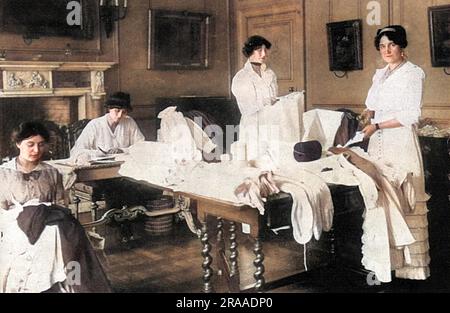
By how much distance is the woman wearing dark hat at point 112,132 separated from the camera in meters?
3.20

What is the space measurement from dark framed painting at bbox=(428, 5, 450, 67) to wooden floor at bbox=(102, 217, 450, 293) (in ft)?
4.43

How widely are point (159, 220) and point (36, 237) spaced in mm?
1401

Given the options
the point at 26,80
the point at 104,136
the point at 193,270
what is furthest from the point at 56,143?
the point at 193,270

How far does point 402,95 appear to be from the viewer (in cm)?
249

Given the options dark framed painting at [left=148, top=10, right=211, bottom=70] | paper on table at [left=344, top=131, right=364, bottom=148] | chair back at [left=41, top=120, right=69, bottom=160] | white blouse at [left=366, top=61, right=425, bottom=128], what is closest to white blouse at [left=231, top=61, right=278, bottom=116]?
paper on table at [left=344, top=131, right=364, bottom=148]

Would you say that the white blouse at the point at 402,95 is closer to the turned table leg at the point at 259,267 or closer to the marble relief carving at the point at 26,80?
the turned table leg at the point at 259,267

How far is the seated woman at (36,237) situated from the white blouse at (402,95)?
1.50 metres

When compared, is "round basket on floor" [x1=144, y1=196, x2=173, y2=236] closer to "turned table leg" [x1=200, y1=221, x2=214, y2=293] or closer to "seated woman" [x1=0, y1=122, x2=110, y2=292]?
"turned table leg" [x1=200, y1=221, x2=214, y2=293]

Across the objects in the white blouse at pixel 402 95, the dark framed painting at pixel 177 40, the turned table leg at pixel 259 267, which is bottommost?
the turned table leg at pixel 259 267

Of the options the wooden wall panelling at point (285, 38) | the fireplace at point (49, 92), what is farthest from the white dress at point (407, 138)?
the fireplace at point (49, 92)

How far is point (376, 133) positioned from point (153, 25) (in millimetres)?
2494

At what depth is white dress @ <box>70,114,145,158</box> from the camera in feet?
10.6

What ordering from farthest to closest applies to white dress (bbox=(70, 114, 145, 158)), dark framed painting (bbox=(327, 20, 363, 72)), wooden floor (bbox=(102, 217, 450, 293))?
dark framed painting (bbox=(327, 20, 363, 72)), white dress (bbox=(70, 114, 145, 158)), wooden floor (bbox=(102, 217, 450, 293))
